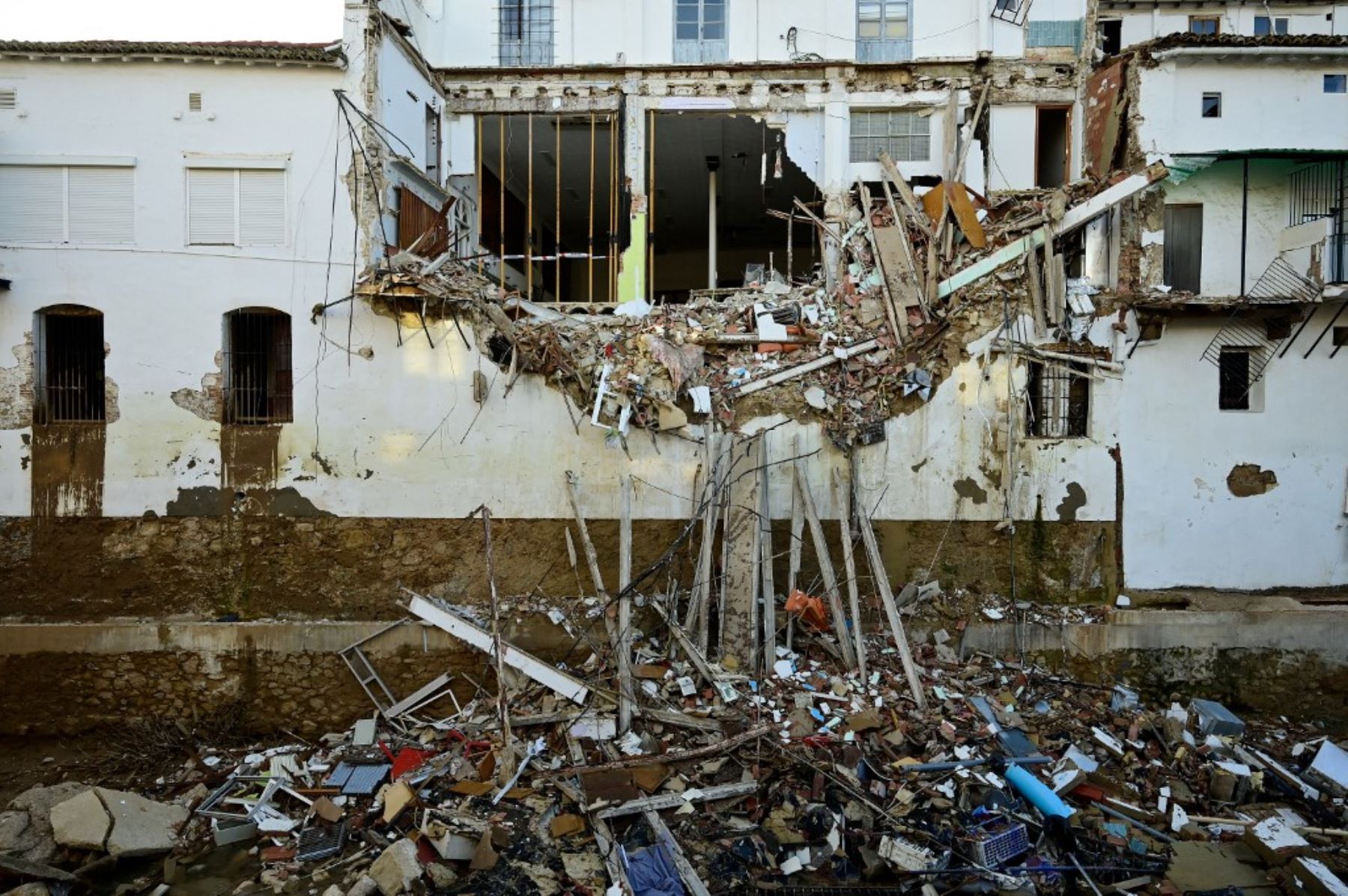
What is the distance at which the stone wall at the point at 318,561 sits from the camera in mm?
10469

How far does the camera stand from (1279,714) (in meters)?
10.3

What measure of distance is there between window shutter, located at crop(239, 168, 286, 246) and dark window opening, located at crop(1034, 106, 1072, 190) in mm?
12049

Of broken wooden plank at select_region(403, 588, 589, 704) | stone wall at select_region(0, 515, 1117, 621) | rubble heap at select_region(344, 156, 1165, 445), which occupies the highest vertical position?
rubble heap at select_region(344, 156, 1165, 445)

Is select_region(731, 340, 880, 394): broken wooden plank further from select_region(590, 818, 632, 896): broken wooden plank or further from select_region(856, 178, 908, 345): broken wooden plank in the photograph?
select_region(590, 818, 632, 896): broken wooden plank

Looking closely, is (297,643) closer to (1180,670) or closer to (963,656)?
(963,656)

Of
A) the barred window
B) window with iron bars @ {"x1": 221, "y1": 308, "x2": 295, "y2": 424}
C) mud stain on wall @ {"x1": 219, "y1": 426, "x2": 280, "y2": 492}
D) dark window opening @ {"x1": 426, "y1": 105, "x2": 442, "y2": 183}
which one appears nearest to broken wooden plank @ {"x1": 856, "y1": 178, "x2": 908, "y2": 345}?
the barred window

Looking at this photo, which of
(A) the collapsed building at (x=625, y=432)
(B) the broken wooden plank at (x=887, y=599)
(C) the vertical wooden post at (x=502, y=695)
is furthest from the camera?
(A) the collapsed building at (x=625, y=432)

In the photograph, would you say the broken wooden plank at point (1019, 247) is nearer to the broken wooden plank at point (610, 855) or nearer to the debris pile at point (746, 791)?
the debris pile at point (746, 791)

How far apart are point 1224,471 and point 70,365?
15528mm

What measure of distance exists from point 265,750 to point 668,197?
43.1 feet

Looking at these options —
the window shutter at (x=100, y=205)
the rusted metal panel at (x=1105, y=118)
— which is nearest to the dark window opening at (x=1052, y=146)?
the rusted metal panel at (x=1105, y=118)

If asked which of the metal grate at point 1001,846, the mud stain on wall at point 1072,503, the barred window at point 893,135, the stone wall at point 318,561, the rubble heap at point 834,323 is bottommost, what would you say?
the metal grate at point 1001,846

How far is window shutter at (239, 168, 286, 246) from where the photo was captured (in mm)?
10664

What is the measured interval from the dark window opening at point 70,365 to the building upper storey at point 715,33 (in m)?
7.18
